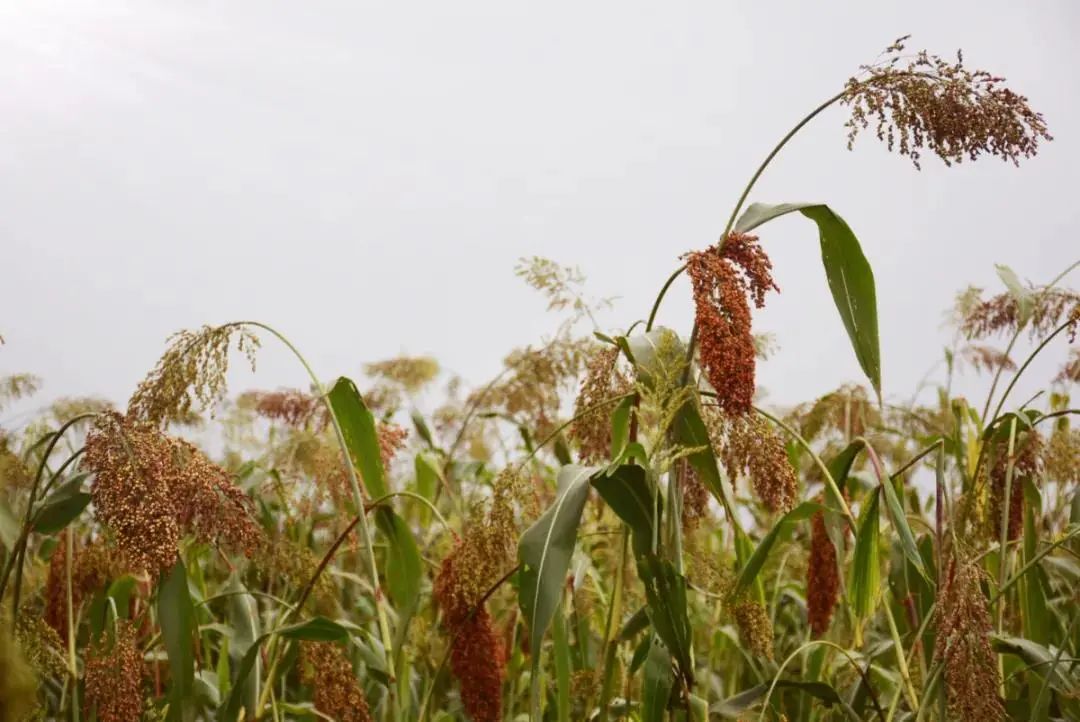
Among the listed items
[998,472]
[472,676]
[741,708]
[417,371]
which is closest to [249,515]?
[472,676]

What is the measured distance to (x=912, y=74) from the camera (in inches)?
47.0

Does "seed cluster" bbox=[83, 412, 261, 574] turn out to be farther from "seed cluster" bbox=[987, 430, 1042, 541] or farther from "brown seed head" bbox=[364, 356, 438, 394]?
"brown seed head" bbox=[364, 356, 438, 394]

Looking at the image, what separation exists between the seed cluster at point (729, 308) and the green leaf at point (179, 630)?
60 centimetres

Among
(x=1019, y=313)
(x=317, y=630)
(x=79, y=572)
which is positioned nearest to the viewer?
(x=317, y=630)

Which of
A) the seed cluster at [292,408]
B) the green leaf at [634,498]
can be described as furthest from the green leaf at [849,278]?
the seed cluster at [292,408]

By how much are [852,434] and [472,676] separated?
4.46 feet

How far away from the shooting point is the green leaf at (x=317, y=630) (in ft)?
4.17

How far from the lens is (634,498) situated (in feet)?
4.01

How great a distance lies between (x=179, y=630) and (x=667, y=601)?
512mm

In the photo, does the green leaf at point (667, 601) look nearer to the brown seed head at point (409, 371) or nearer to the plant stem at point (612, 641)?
the plant stem at point (612, 641)

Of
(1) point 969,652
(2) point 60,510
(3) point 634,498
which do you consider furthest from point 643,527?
(2) point 60,510

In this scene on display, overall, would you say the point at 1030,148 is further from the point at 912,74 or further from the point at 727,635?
the point at 727,635

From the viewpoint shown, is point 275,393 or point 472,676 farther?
point 275,393

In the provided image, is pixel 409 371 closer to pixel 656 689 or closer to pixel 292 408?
pixel 292 408
